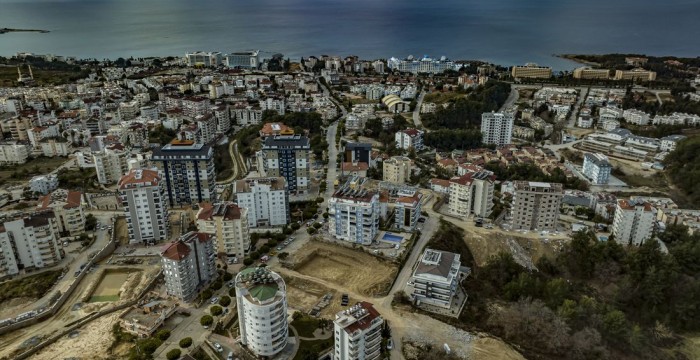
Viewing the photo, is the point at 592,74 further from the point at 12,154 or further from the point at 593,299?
the point at 12,154

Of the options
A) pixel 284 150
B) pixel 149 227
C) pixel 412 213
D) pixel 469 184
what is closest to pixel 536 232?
pixel 469 184

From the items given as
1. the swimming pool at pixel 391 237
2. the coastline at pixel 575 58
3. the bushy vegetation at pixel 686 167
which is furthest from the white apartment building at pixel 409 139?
the coastline at pixel 575 58

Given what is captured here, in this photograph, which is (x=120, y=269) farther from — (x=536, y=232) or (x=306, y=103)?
(x=306, y=103)

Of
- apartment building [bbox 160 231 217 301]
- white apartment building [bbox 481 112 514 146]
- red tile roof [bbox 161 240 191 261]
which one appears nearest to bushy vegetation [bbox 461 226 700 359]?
apartment building [bbox 160 231 217 301]

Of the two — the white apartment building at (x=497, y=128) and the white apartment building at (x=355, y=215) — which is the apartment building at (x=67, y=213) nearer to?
the white apartment building at (x=355, y=215)

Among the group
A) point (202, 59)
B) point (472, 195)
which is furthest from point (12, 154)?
point (202, 59)

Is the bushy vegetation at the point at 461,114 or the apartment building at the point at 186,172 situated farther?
the bushy vegetation at the point at 461,114
